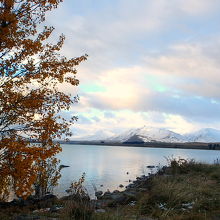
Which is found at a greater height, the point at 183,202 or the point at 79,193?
the point at 79,193

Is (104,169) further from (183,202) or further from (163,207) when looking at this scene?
(163,207)

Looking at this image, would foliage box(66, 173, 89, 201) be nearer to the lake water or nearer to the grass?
the grass

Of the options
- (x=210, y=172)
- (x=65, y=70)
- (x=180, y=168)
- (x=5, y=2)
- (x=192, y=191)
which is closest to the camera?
(x=5, y=2)

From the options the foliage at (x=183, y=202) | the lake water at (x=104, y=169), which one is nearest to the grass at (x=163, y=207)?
the foliage at (x=183, y=202)

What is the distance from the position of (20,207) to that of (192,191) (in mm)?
Result: 6923

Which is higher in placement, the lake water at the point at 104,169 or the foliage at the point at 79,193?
the foliage at the point at 79,193

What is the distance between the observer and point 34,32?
28.7 ft

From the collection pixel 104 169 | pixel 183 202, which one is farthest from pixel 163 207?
pixel 104 169

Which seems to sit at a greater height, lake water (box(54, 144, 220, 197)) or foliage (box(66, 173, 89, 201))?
foliage (box(66, 173, 89, 201))

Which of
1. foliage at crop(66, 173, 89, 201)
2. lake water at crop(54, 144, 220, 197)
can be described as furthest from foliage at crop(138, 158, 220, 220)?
lake water at crop(54, 144, 220, 197)

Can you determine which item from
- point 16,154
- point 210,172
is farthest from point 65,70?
point 210,172

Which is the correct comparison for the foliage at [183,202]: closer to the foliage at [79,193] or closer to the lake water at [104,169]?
the foliage at [79,193]

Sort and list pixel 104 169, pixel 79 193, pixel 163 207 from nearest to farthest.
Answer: pixel 163 207, pixel 79 193, pixel 104 169

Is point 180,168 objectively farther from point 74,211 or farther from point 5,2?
A: point 5,2
